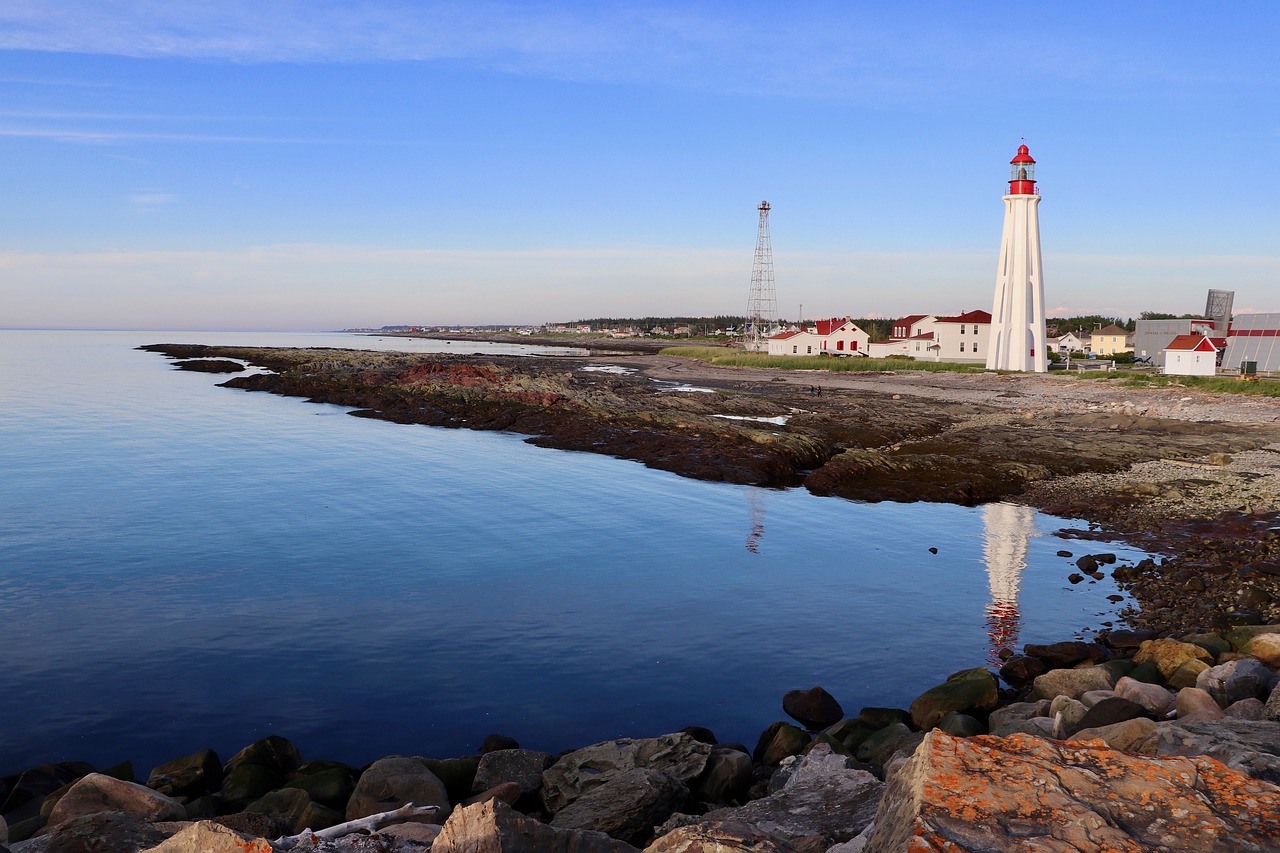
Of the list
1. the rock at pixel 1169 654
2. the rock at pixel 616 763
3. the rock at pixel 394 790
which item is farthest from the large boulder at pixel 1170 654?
the rock at pixel 394 790

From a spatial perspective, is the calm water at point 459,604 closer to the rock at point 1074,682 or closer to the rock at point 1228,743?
the rock at point 1074,682

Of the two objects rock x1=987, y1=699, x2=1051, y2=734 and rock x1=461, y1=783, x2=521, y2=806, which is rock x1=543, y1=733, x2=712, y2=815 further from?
rock x1=987, y1=699, x2=1051, y2=734

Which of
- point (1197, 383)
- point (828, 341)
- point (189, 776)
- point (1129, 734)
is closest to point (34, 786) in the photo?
point (189, 776)

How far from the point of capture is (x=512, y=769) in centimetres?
787

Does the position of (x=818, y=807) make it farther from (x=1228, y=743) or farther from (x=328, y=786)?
(x=328, y=786)

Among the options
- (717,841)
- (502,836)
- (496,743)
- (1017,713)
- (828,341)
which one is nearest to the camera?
(717,841)

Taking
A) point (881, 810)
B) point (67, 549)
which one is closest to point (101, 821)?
point (881, 810)

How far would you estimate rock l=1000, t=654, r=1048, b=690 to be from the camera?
1065 centimetres

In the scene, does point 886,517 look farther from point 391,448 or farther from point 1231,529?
point 391,448

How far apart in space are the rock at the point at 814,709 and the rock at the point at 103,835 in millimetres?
6674

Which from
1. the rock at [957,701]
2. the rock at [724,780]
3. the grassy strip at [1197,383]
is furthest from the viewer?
the grassy strip at [1197,383]

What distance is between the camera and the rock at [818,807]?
5.59 m

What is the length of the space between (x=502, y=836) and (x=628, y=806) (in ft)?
8.00

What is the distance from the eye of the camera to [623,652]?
1210 centimetres
